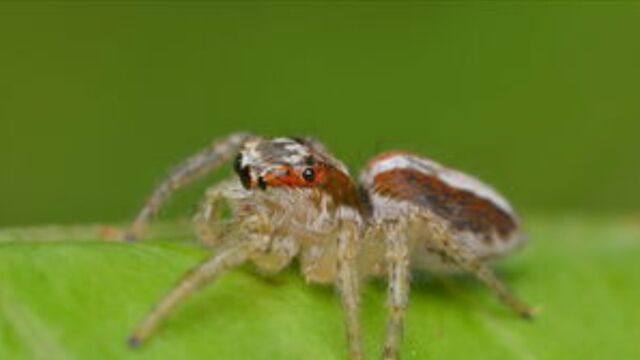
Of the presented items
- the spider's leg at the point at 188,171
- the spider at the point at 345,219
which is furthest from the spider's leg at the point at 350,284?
the spider's leg at the point at 188,171

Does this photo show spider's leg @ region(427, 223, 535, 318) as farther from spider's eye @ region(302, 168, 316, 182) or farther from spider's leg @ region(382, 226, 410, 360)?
spider's eye @ region(302, 168, 316, 182)

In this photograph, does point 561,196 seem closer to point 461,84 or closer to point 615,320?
point 461,84

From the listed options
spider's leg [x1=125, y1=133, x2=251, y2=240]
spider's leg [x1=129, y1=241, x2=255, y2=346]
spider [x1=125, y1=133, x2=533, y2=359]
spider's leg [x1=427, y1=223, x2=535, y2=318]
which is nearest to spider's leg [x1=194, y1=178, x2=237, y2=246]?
spider [x1=125, y1=133, x2=533, y2=359]

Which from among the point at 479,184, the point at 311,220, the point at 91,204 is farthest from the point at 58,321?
the point at 91,204

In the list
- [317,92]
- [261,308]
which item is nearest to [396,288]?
[261,308]

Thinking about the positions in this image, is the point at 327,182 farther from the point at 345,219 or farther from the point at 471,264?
the point at 471,264

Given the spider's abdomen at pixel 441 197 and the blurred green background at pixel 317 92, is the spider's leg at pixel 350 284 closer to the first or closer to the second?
the spider's abdomen at pixel 441 197
